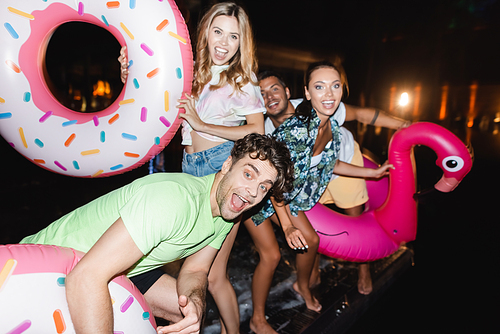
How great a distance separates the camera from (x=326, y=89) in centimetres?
169

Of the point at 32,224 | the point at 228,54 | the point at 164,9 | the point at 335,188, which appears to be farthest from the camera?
the point at 32,224

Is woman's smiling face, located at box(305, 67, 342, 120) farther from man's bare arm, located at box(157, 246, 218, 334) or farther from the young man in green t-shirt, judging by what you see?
man's bare arm, located at box(157, 246, 218, 334)

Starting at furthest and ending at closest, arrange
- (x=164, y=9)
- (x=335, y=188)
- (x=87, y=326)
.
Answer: (x=335, y=188), (x=164, y=9), (x=87, y=326)

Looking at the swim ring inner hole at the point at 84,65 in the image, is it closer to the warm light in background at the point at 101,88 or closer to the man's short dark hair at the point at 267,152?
the warm light in background at the point at 101,88

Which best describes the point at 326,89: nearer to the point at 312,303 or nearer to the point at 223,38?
the point at 223,38

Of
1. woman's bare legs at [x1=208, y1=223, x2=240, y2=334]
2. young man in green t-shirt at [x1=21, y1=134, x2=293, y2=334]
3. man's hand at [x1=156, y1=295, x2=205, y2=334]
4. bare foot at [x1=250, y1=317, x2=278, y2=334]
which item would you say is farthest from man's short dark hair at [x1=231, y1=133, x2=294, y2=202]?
bare foot at [x1=250, y1=317, x2=278, y2=334]

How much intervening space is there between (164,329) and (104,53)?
8.26 meters

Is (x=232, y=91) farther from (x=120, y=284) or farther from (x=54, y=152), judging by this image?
(x=120, y=284)

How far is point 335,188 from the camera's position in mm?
2164

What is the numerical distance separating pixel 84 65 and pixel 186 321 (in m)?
8.15

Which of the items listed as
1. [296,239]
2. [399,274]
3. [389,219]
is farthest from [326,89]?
[399,274]

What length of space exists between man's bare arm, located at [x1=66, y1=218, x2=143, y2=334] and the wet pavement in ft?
3.72

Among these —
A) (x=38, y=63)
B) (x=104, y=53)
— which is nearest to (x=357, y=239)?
(x=38, y=63)

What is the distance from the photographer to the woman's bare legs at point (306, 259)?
1787 millimetres
